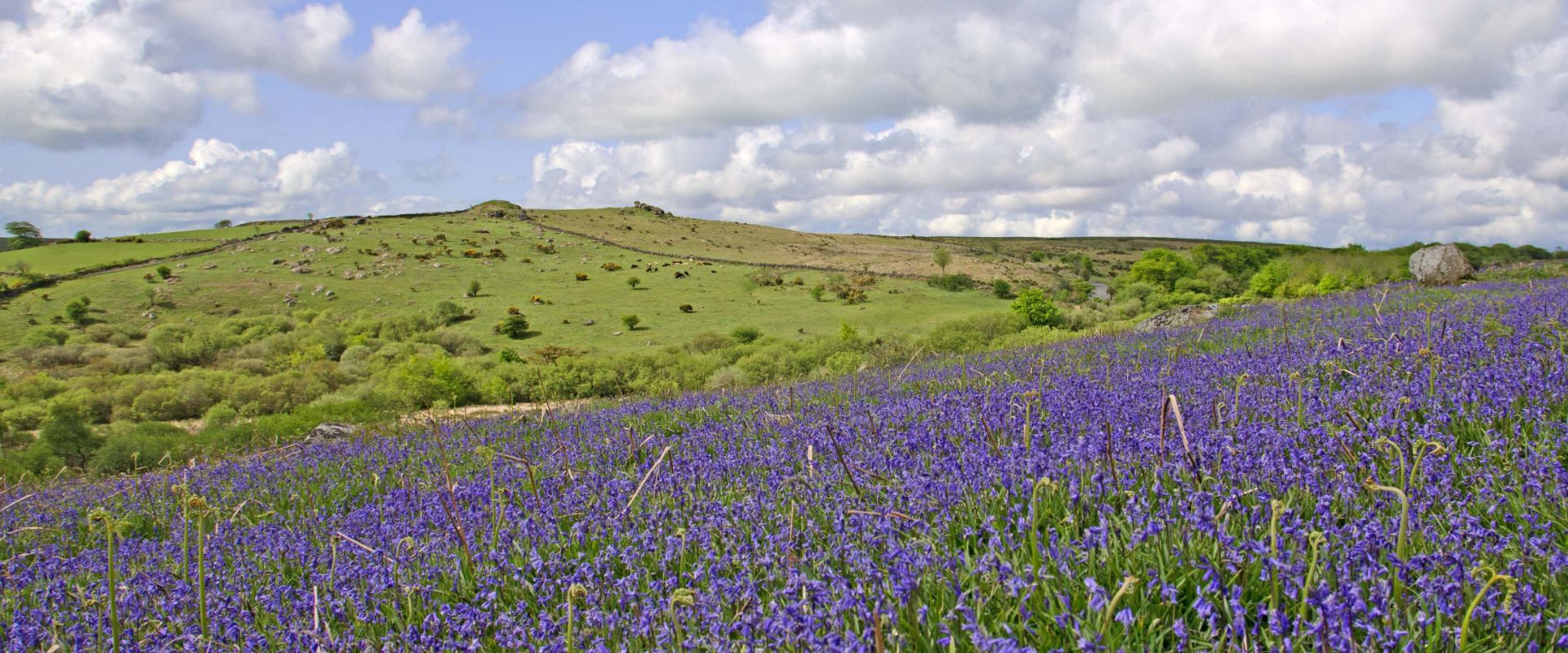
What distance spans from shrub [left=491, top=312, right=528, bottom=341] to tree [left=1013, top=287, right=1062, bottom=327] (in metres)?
21.6

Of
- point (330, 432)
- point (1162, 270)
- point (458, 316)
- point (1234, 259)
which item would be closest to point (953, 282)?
point (1162, 270)

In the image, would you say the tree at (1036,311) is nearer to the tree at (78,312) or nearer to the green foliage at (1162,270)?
the green foliage at (1162,270)

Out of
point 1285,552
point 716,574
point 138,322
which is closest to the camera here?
point 1285,552

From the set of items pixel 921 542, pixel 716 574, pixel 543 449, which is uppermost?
pixel 921 542

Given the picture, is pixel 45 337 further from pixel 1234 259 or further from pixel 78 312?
pixel 1234 259

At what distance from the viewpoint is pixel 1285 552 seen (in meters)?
2.20

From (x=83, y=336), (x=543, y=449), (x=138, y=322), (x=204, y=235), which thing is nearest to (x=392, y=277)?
(x=138, y=322)

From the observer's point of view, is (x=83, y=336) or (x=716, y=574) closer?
(x=716, y=574)

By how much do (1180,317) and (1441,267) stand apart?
10941 mm

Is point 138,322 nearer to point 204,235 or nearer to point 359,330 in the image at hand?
point 359,330

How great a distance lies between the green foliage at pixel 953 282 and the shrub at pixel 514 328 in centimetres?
2435

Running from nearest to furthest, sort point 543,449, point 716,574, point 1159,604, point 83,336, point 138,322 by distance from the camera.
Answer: point 1159,604
point 716,574
point 543,449
point 83,336
point 138,322

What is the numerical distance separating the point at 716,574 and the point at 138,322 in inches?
1819

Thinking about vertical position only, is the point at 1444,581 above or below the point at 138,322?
above
